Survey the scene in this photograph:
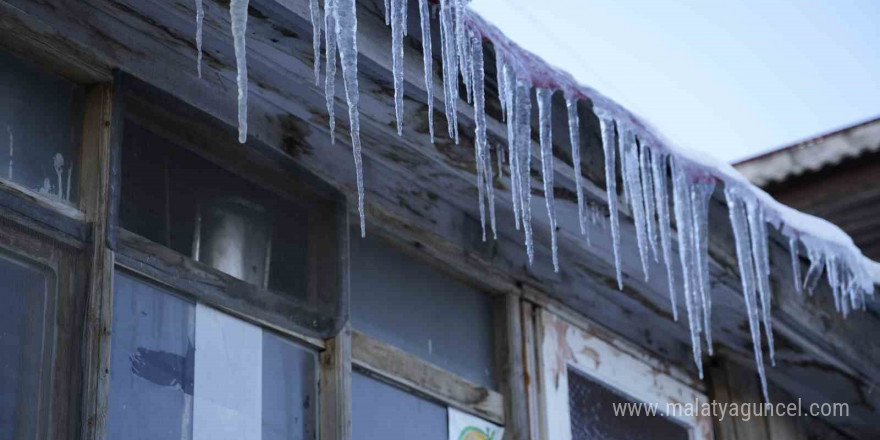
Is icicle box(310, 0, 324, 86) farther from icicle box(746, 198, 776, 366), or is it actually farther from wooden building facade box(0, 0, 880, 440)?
icicle box(746, 198, 776, 366)

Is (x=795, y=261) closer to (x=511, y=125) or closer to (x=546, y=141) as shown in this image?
(x=546, y=141)

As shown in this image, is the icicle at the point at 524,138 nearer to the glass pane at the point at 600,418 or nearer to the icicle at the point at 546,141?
the icicle at the point at 546,141

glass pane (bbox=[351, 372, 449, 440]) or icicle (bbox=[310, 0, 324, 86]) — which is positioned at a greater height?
icicle (bbox=[310, 0, 324, 86])

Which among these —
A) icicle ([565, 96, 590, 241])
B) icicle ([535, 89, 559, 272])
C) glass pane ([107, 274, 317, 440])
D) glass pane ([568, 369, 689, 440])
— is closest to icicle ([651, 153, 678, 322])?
icicle ([565, 96, 590, 241])

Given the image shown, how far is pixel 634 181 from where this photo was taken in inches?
168

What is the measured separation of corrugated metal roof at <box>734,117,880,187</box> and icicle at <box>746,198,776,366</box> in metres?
1.56

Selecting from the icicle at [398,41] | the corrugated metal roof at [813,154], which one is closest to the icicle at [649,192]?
the icicle at [398,41]

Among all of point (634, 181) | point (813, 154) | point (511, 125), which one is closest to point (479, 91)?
point (511, 125)

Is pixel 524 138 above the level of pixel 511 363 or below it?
above

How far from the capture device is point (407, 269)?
181 inches

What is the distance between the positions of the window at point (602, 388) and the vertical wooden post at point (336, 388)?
3.35 ft

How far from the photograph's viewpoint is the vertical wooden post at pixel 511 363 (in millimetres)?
4729

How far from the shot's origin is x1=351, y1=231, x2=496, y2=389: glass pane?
4.38 metres

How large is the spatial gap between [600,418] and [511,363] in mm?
552
